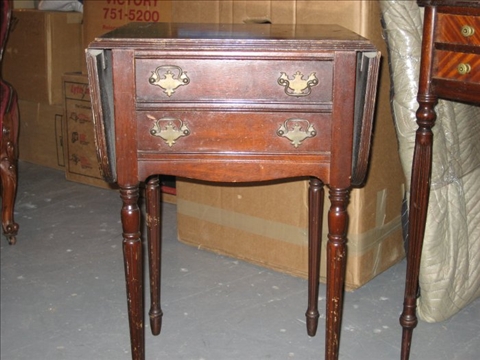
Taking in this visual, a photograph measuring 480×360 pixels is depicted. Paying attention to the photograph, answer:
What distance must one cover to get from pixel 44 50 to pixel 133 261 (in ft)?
7.11

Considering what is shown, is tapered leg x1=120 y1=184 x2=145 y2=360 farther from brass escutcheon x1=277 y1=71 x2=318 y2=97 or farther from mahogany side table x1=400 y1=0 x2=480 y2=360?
mahogany side table x1=400 y1=0 x2=480 y2=360

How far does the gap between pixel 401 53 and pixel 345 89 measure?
0.55 metres

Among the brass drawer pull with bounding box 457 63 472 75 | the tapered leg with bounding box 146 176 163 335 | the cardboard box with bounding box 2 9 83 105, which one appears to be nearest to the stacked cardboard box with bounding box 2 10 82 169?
the cardboard box with bounding box 2 9 83 105

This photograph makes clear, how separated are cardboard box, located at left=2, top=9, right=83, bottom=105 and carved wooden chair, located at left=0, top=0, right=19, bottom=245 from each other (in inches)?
34.7

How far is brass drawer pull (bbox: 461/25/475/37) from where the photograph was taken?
1.36 meters

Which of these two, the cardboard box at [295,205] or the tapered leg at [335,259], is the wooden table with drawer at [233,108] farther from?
the cardboard box at [295,205]

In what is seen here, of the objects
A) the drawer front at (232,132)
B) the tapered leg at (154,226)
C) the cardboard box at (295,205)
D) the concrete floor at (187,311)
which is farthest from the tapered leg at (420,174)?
the tapered leg at (154,226)

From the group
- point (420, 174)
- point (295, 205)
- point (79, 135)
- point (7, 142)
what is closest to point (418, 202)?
point (420, 174)

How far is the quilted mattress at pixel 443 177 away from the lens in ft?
5.97

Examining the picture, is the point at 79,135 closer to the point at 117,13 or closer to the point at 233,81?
the point at 117,13

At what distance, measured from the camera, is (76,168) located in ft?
10.8

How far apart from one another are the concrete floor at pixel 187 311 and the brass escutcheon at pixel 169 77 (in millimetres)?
740

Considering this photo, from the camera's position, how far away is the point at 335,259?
1.44 metres

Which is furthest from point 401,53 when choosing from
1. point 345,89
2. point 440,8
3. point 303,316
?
point 303,316
